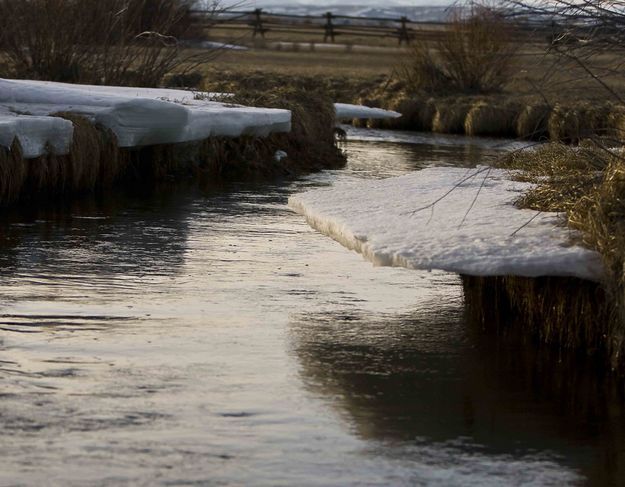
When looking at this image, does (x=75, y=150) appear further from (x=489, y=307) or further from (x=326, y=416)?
(x=326, y=416)

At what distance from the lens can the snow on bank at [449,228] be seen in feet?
21.1

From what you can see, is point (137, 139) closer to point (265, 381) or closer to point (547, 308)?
point (547, 308)

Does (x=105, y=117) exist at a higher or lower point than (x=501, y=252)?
higher

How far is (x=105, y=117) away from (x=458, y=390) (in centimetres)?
725

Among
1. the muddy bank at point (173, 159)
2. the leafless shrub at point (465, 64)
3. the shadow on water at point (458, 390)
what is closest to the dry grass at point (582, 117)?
the muddy bank at point (173, 159)

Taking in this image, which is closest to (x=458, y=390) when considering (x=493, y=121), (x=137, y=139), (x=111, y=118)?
(x=111, y=118)

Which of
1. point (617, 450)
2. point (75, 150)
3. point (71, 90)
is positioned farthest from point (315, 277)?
point (71, 90)

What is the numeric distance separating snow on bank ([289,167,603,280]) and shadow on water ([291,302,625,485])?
0.52 m

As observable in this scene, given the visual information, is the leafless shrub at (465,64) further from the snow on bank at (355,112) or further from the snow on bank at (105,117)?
the snow on bank at (105,117)

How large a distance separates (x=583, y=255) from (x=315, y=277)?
8.89 ft

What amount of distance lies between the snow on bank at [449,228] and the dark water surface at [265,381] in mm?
540

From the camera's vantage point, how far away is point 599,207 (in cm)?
662

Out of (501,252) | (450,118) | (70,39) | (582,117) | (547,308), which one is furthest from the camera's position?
(450,118)

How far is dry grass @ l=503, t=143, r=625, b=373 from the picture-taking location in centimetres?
625
